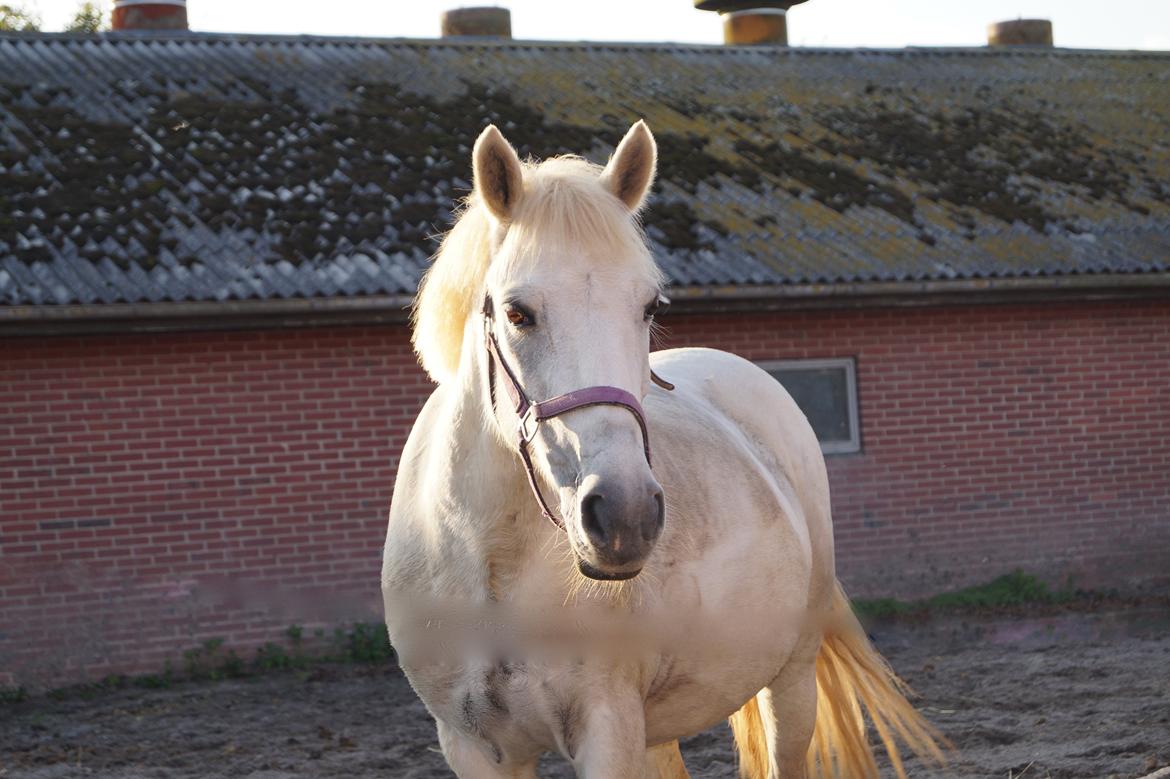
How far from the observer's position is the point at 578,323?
9.25ft

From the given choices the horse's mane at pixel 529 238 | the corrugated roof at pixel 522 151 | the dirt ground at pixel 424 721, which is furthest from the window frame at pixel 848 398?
the horse's mane at pixel 529 238

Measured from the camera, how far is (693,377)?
4.80 meters

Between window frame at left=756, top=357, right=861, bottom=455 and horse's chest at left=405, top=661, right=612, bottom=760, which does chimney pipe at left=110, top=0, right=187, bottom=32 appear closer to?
window frame at left=756, top=357, right=861, bottom=455

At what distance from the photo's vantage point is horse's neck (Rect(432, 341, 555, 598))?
319cm

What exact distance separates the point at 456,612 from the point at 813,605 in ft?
6.10

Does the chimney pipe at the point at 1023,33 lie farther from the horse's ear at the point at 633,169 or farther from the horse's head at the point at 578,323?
the horse's head at the point at 578,323

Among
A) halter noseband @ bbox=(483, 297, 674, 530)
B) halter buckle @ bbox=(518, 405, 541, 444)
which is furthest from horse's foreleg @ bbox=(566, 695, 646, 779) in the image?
halter buckle @ bbox=(518, 405, 541, 444)

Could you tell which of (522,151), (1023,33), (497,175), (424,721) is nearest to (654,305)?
(497,175)

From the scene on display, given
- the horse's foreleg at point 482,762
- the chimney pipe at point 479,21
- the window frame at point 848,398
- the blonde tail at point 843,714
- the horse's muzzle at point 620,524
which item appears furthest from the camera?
the chimney pipe at point 479,21

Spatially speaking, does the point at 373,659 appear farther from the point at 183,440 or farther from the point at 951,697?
the point at 951,697

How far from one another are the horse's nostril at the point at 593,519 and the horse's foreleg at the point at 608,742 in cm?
78

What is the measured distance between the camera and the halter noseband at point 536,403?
8.96 ft

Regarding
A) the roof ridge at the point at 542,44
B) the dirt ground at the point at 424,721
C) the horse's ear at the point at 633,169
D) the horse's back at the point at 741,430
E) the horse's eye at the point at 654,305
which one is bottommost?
the dirt ground at the point at 424,721

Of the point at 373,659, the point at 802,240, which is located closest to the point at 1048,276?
the point at 802,240
